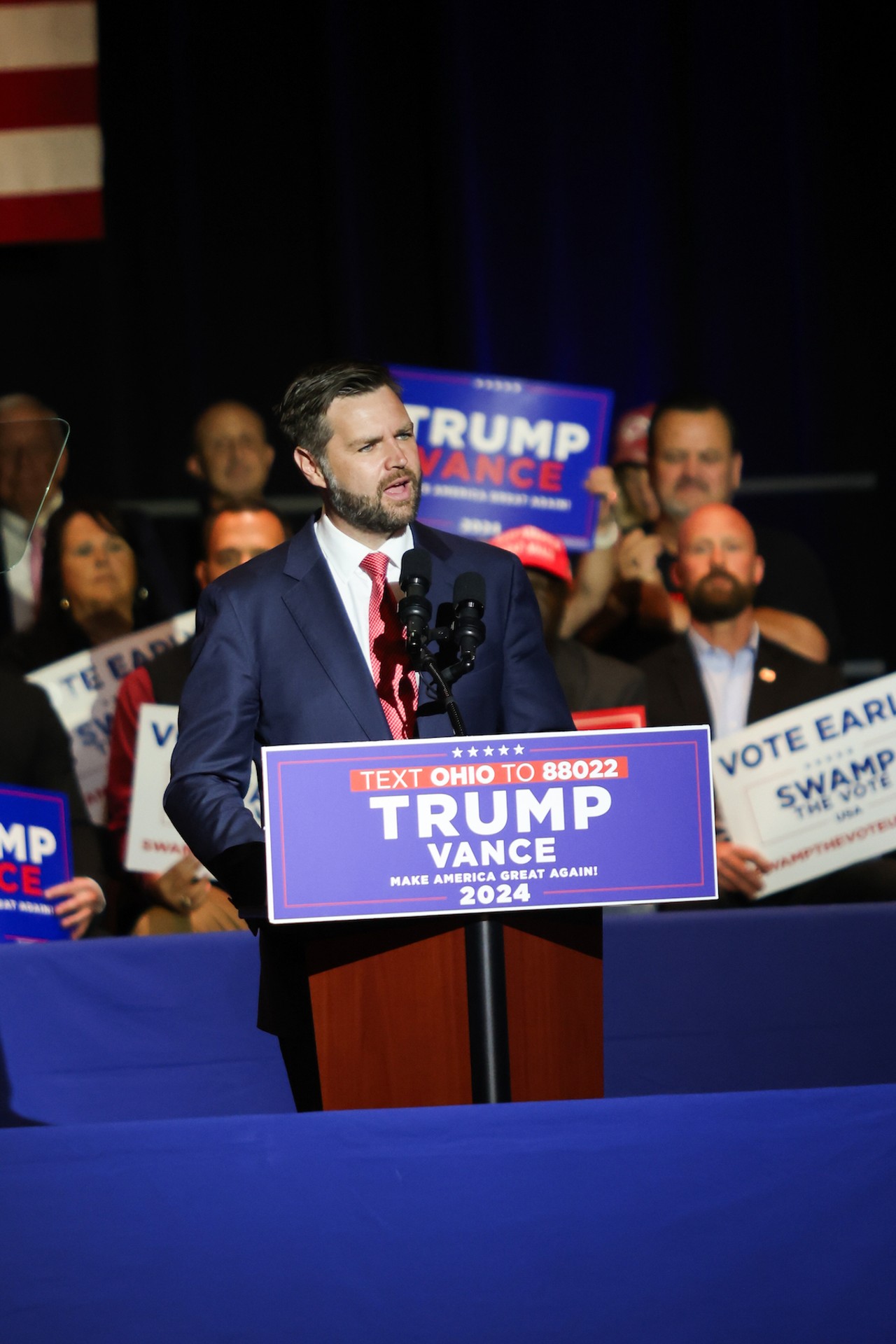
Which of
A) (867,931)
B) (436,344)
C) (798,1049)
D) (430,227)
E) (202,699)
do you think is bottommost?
(798,1049)

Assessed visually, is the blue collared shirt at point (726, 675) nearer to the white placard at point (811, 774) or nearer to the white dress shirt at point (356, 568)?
the white placard at point (811, 774)

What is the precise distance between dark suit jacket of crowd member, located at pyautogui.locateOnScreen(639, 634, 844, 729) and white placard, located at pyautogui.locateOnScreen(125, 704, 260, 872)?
105 centimetres

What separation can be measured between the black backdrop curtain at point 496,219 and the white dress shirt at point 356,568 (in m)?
2.95

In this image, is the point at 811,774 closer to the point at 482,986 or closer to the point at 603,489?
the point at 603,489

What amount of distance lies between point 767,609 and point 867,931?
160cm

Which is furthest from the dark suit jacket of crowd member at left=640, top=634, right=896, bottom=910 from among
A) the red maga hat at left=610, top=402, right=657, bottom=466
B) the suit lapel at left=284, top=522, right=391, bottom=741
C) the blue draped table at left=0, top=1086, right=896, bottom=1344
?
the blue draped table at left=0, top=1086, right=896, bottom=1344

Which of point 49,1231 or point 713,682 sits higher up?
point 713,682

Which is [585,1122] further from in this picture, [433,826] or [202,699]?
[202,699]

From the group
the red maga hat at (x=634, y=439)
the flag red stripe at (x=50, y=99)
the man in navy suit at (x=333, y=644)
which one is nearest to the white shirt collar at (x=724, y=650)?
the red maga hat at (x=634, y=439)

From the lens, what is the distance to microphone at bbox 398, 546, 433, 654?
60.7 inches

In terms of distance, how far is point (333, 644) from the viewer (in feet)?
5.89

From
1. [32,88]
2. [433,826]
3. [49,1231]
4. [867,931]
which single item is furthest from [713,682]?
[32,88]

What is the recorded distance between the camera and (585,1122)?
123 cm

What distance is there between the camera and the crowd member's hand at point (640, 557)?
12.3 feet
